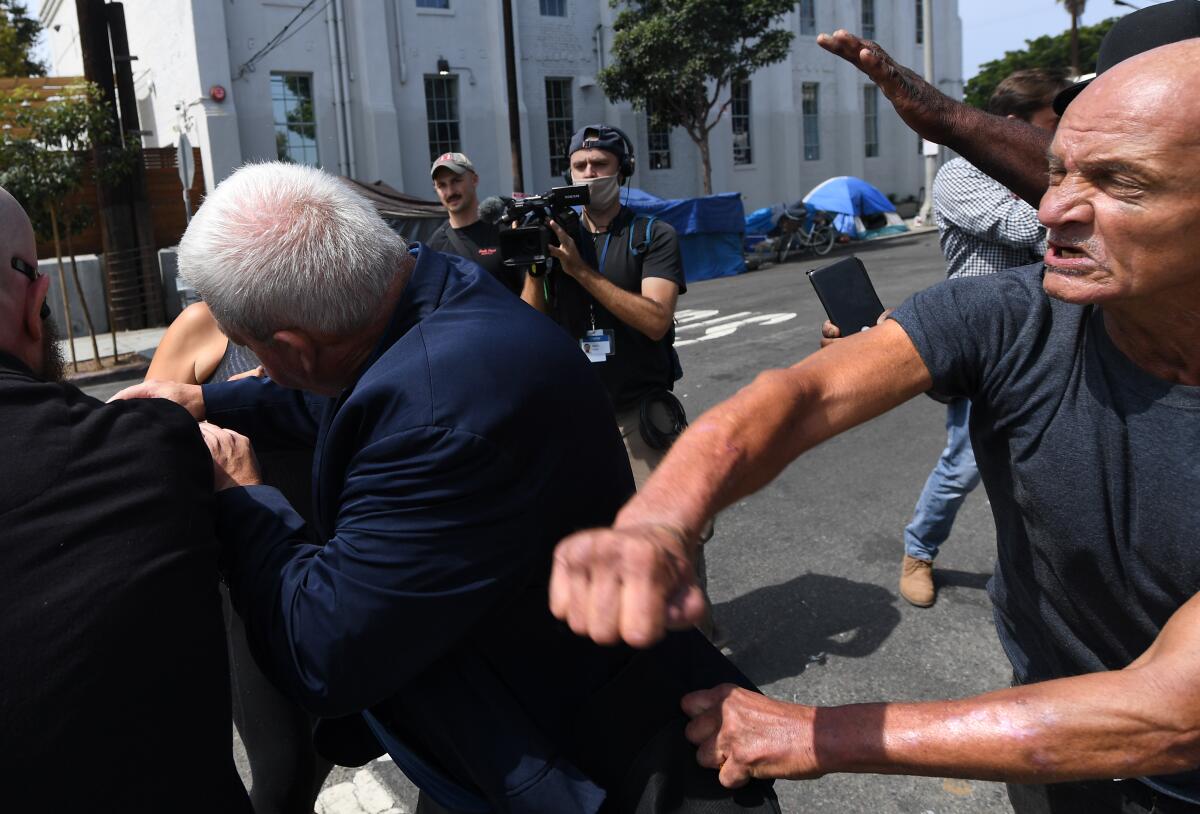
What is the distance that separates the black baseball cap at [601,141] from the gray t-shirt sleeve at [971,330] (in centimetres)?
249

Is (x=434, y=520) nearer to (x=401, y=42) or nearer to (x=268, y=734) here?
(x=268, y=734)

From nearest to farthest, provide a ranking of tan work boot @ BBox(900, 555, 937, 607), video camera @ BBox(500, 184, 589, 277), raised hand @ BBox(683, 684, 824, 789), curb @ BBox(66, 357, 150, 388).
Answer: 1. raised hand @ BBox(683, 684, 824, 789)
2. video camera @ BBox(500, 184, 589, 277)
3. tan work boot @ BBox(900, 555, 937, 607)
4. curb @ BBox(66, 357, 150, 388)

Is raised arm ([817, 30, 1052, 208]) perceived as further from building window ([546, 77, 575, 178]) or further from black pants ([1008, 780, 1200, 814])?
building window ([546, 77, 575, 178])

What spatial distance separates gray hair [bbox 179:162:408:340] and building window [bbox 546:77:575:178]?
22.5 metres

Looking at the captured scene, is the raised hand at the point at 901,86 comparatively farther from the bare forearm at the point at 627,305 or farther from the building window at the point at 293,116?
the building window at the point at 293,116

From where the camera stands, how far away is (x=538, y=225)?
3.54m

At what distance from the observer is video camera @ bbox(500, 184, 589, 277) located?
353 cm

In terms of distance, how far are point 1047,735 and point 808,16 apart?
31.2 metres

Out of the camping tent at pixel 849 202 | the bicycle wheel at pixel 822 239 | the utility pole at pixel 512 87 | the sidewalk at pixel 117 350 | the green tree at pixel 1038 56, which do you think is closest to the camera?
the sidewalk at pixel 117 350

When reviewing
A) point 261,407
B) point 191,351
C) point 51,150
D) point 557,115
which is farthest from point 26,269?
point 557,115

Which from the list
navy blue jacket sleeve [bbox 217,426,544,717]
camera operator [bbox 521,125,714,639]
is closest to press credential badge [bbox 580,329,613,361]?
camera operator [bbox 521,125,714,639]

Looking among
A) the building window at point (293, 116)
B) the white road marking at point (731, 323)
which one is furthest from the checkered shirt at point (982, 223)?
the building window at point (293, 116)

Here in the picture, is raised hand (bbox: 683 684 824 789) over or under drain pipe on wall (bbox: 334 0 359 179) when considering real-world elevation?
under

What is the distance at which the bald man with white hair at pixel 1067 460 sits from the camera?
3.84 ft
